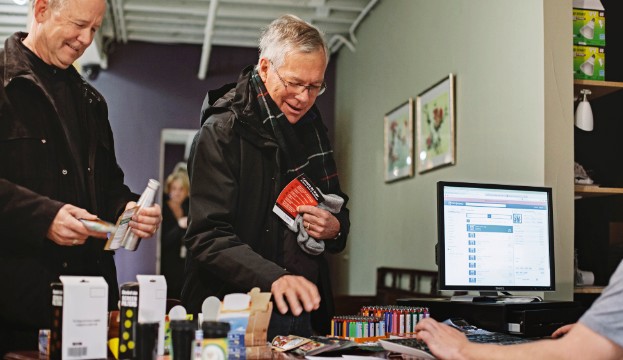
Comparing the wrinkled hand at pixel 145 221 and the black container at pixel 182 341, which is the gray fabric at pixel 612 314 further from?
the wrinkled hand at pixel 145 221

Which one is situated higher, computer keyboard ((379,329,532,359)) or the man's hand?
the man's hand

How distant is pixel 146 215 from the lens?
2035 millimetres

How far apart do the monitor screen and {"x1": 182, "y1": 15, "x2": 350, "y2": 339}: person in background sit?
36 centimetres

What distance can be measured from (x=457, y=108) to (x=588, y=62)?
1.10m

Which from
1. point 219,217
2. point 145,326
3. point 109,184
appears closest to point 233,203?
point 219,217

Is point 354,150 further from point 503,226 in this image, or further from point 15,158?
point 15,158

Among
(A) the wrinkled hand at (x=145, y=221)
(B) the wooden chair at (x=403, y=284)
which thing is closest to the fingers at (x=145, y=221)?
(A) the wrinkled hand at (x=145, y=221)

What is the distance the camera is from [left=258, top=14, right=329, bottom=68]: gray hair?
2354mm

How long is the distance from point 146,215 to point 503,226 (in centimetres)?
123

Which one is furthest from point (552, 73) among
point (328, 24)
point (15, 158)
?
point (328, 24)

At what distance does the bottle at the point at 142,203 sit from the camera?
1.90 m

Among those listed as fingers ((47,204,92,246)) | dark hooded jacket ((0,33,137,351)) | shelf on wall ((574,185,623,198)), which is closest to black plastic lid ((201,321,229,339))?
fingers ((47,204,92,246))

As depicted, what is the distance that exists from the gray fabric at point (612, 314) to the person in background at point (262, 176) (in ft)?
2.97

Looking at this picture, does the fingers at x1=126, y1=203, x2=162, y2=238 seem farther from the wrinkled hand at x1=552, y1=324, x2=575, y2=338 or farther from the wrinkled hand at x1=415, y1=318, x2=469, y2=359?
the wrinkled hand at x1=552, y1=324, x2=575, y2=338
